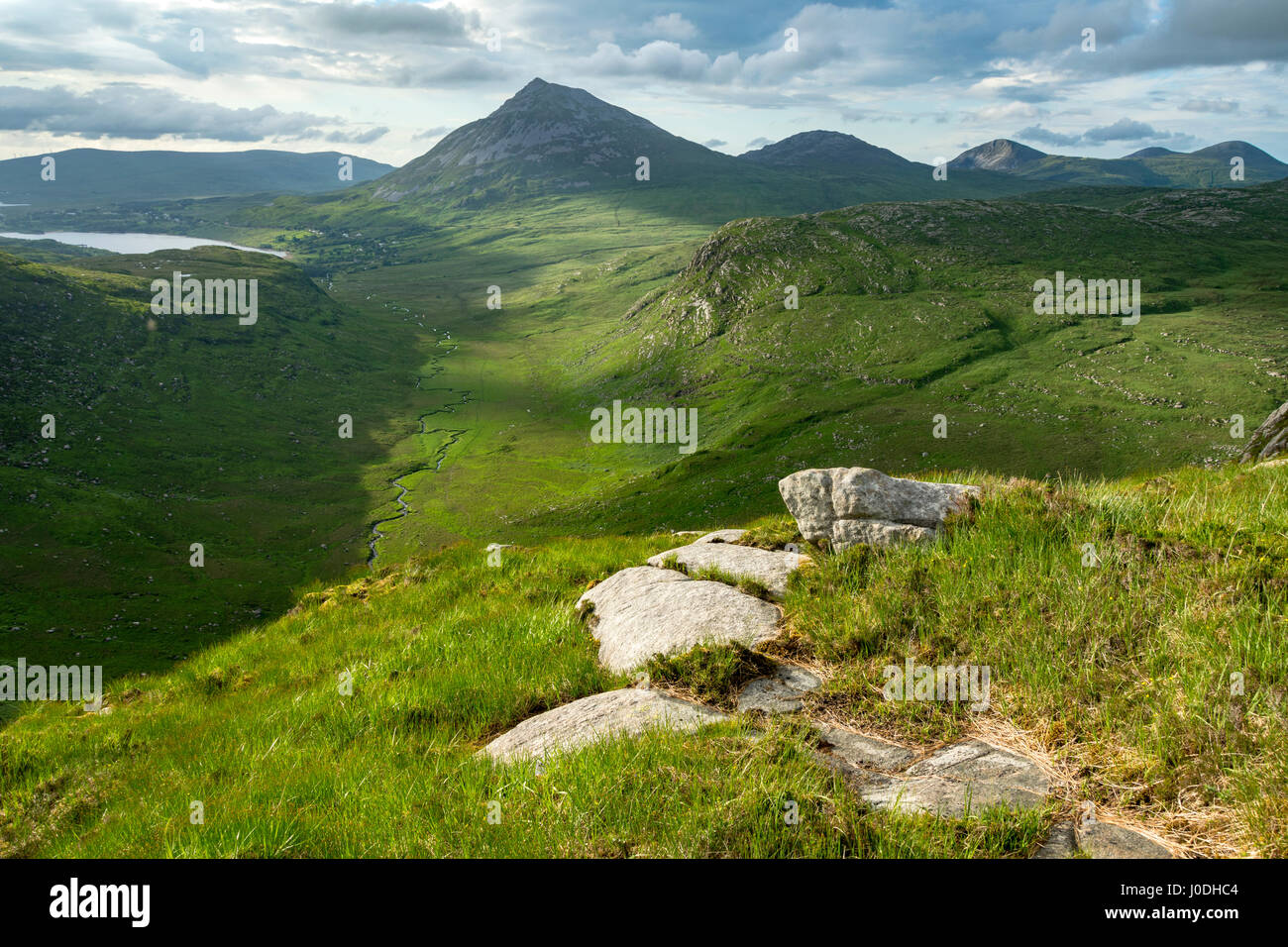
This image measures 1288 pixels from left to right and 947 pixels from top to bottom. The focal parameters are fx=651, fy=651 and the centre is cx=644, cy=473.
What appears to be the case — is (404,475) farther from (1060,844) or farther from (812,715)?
(1060,844)

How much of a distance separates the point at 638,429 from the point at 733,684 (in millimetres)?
161818

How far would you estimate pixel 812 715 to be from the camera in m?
6.79

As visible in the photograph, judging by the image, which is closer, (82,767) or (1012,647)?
(1012,647)

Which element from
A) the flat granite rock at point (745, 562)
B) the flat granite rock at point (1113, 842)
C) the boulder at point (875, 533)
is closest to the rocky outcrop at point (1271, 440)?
the boulder at point (875, 533)

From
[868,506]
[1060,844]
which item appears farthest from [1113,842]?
[868,506]

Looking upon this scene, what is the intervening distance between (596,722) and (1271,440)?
2776 cm

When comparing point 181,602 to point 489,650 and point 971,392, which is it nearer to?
point 489,650

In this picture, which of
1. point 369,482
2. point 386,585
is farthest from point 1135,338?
point 369,482

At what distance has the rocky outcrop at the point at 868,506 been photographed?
9.88 m

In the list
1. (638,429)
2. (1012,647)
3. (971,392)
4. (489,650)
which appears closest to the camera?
(1012,647)

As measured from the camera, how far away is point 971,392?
12094cm

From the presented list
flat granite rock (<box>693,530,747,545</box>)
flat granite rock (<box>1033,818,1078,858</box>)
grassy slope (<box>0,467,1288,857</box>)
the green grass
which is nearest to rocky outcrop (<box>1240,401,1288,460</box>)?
grassy slope (<box>0,467,1288,857</box>)

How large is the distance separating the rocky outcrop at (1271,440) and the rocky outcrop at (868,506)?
18.4 m

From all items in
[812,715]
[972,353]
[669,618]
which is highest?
[972,353]
